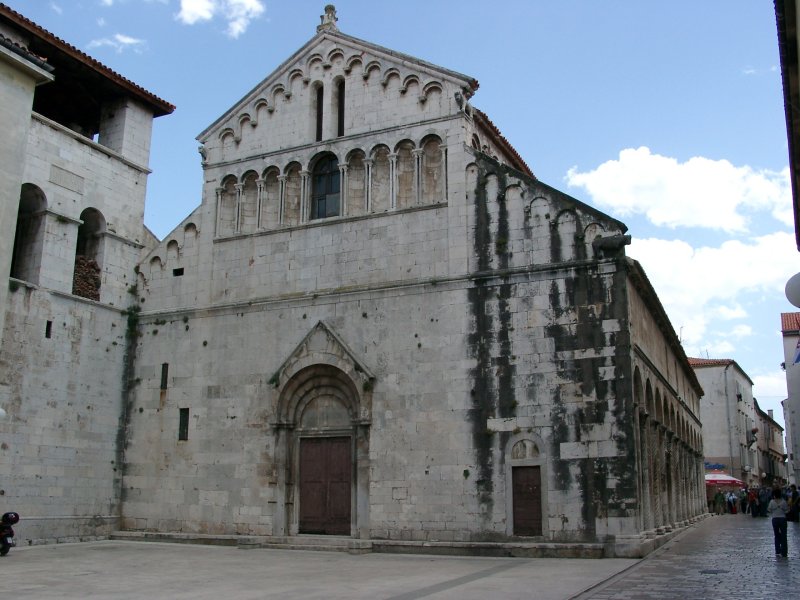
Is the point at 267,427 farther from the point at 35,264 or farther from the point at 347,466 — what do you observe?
the point at 35,264

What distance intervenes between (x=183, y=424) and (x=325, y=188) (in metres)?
8.09

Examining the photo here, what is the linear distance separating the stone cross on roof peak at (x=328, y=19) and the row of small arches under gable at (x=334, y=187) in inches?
165

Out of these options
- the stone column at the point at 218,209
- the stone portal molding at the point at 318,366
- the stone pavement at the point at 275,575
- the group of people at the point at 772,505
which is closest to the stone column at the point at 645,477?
the stone pavement at the point at 275,575

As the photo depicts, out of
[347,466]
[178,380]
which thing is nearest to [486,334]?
[347,466]

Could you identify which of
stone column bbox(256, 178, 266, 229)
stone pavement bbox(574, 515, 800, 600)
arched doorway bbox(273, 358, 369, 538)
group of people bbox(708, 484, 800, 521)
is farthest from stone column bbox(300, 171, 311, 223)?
group of people bbox(708, 484, 800, 521)

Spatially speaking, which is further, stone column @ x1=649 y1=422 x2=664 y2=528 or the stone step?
stone column @ x1=649 y1=422 x2=664 y2=528

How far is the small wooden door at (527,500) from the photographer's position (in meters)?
18.7

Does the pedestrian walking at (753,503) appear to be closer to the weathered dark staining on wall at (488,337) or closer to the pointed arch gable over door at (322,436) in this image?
the weathered dark staining on wall at (488,337)

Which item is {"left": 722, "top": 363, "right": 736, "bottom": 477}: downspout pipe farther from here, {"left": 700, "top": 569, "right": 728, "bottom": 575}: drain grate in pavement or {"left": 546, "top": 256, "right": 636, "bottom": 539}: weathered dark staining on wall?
{"left": 700, "top": 569, "right": 728, "bottom": 575}: drain grate in pavement

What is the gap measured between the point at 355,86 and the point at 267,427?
10248mm

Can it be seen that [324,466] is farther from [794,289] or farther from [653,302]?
[794,289]

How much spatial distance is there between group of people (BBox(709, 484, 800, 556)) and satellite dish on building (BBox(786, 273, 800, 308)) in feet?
36.1

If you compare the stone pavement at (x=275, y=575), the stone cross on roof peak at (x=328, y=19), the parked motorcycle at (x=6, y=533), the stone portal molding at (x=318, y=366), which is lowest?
the stone pavement at (x=275, y=575)

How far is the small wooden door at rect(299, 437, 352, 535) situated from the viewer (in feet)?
69.1
